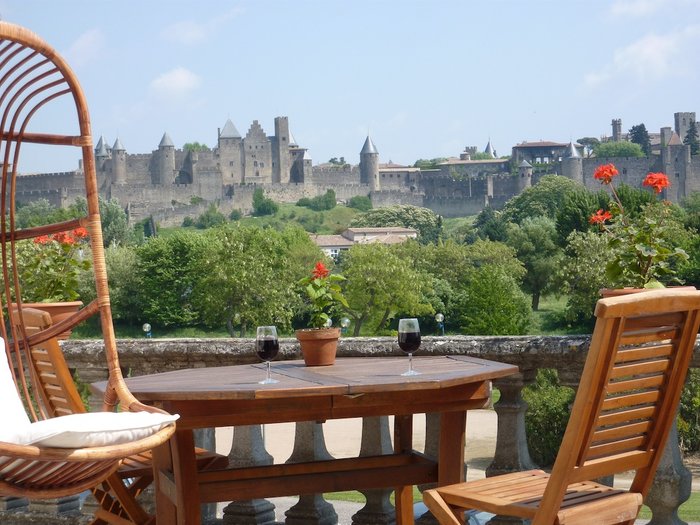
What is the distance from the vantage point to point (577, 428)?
2053 millimetres

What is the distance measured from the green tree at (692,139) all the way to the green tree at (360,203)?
20.5 meters

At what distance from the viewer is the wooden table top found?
7.81ft

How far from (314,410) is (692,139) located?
77170mm

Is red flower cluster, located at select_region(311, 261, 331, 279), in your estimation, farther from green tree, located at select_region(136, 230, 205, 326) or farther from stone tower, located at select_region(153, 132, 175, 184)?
stone tower, located at select_region(153, 132, 175, 184)

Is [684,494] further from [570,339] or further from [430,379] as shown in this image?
[430,379]

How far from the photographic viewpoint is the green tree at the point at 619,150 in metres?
80.4

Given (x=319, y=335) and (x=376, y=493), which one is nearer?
(x=319, y=335)

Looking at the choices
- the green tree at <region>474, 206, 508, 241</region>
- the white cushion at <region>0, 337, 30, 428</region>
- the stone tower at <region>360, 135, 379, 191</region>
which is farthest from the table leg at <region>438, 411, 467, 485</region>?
the stone tower at <region>360, 135, 379, 191</region>

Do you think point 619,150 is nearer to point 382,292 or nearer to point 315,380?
point 382,292

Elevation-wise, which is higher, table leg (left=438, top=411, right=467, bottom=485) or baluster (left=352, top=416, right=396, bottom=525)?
table leg (left=438, top=411, right=467, bottom=485)

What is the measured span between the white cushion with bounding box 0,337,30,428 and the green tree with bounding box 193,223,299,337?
34677mm

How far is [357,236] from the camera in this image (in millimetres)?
61375

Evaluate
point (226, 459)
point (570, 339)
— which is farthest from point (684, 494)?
point (226, 459)

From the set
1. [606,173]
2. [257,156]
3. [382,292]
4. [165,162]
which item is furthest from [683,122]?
[606,173]
